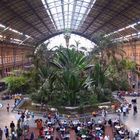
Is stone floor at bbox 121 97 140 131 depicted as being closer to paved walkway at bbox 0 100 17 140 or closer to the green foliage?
the green foliage

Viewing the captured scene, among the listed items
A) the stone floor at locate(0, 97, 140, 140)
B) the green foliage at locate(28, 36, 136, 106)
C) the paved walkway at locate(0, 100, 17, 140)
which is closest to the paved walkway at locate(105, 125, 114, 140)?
the stone floor at locate(0, 97, 140, 140)

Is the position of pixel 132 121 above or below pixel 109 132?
above

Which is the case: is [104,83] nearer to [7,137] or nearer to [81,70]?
[81,70]

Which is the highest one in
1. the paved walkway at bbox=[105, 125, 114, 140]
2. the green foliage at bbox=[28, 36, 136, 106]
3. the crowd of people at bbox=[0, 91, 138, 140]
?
the green foliage at bbox=[28, 36, 136, 106]

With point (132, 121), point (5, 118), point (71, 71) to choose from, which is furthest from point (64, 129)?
point (71, 71)

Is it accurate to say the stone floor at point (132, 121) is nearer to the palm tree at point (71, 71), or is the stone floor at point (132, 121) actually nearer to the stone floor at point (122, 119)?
the stone floor at point (122, 119)

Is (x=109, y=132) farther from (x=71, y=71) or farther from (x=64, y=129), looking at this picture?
(x=71, y=71)

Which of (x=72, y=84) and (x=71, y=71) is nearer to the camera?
(x=72, y=84)

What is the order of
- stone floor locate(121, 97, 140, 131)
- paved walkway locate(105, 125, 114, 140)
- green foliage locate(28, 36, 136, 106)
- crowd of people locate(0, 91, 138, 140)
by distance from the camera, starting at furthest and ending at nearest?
green foliage locate(28, 36, 136, 106) < stone floor locate(121, 97, 140, 131) < paved walkway locate(105, 125, 114, 140) < crowd of people locate(0, 91, 138, 140)

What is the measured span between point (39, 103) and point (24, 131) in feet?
39.2

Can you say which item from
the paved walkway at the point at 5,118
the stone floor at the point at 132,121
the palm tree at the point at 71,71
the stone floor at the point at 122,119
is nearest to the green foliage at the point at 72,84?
the palm tree at the point at 71,71

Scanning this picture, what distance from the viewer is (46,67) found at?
1895 inches

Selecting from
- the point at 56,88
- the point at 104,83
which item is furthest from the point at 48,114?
the point at 104,83

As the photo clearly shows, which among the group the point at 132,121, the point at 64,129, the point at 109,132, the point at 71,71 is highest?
the point at 71,71
